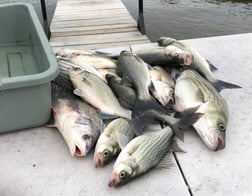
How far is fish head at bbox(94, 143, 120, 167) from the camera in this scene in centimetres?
171

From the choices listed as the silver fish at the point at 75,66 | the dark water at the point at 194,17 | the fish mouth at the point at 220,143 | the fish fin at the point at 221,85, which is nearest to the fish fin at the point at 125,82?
the silver fish at the point at 75,66

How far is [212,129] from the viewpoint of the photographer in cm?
180

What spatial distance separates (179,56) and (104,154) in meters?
0.83

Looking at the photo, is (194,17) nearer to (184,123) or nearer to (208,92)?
(208,92)

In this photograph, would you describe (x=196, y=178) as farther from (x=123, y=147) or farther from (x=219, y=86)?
(x=219, y=86)

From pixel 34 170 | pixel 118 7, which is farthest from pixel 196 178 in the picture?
pixel 118 7

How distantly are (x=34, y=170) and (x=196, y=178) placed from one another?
27.2 inches

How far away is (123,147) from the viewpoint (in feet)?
5.69

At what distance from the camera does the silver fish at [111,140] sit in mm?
1717

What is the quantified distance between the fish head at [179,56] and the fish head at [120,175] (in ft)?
2.85

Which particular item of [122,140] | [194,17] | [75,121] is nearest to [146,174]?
[122,140]

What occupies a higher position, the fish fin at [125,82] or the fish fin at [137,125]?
the fish fin at [125,82]

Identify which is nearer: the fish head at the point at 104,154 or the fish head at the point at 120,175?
the fish head at the point at 120,175

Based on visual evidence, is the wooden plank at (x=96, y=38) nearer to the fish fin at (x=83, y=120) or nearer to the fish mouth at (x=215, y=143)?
the fish fin at (x=83, y=120)
